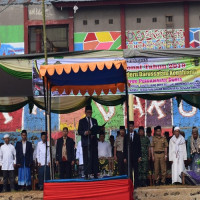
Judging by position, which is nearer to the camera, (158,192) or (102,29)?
(158,192)

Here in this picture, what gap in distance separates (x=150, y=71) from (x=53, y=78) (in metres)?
2.78

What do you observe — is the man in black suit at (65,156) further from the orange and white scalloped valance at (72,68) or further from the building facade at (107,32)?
the building facade at (107,32)

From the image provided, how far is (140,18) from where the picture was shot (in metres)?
22.2

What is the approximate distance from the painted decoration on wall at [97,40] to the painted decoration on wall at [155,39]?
18.2 inches

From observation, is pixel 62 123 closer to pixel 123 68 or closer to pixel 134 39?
pixel 134 39

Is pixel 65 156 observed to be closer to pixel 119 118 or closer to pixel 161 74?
pixel 161 74

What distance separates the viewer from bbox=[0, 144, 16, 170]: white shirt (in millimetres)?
16188

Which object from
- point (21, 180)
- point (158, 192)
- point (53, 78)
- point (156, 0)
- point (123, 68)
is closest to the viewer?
point (123, 68)

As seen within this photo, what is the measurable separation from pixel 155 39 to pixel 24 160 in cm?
810

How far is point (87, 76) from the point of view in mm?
12633

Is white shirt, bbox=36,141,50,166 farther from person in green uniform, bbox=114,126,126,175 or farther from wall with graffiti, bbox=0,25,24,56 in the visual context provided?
wall with graffiti, bbox=0,25,24,56

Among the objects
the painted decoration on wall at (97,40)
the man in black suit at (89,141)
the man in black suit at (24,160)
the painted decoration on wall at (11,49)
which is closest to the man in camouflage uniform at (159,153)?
the man in black suit at (89,141)

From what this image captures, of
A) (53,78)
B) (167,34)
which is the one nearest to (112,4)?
(167,34)

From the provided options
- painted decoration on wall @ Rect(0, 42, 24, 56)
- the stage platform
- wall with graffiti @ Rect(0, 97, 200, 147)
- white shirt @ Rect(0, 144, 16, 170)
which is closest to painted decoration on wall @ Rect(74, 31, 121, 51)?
painted decoration on wall @ Rect(0, 42, 24, 56)
